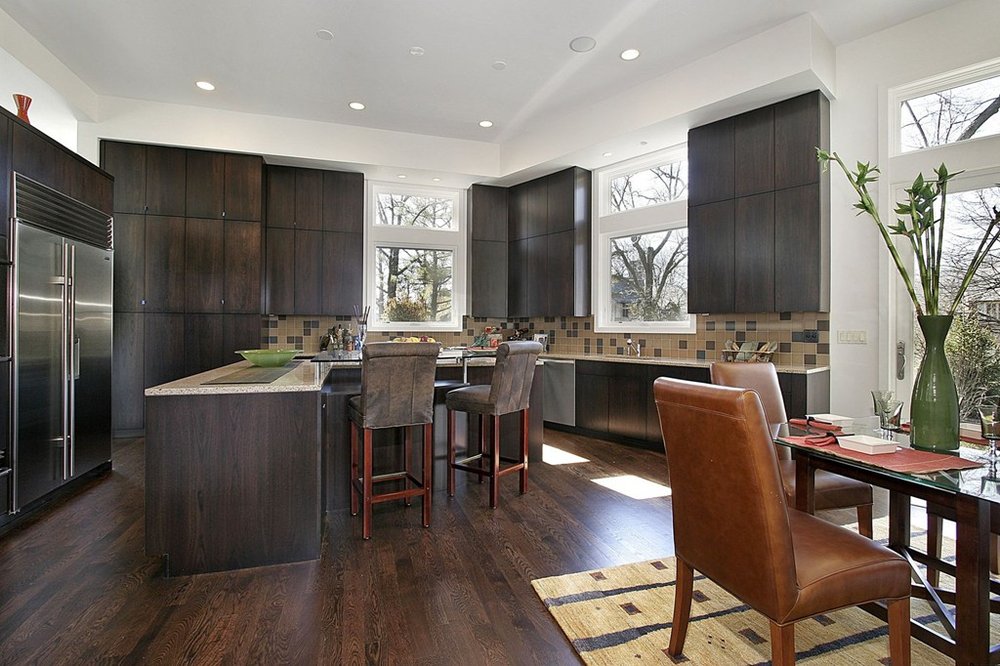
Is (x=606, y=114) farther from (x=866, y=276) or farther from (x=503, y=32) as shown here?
(x=866, y=276)

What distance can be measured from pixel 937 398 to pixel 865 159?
9.57 feet

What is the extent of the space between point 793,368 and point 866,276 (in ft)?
2.74

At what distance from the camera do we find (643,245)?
5.71 m

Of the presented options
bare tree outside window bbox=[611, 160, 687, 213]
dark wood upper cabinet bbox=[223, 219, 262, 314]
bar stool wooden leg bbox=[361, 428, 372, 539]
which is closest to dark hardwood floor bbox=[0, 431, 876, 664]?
bar stool wooden leg bbox=[361, 428, 372, 539]

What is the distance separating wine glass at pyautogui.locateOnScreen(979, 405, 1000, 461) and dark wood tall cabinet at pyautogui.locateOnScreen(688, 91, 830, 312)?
244cm

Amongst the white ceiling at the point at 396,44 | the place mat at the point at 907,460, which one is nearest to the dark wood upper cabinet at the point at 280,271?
the white ceiling at the point at 396,44

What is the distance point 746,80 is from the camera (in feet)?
13.1

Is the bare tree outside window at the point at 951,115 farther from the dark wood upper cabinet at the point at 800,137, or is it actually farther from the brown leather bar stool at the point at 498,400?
the brown leather bar stool at the point at 498,400

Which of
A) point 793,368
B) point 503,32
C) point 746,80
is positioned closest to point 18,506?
point 503,32

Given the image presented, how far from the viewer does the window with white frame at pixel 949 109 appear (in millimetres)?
3369

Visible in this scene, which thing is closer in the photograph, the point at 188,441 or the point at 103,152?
the point at 188,441

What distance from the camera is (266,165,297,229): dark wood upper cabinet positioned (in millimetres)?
5855

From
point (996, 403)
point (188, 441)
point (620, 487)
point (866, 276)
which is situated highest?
point (866, 276)

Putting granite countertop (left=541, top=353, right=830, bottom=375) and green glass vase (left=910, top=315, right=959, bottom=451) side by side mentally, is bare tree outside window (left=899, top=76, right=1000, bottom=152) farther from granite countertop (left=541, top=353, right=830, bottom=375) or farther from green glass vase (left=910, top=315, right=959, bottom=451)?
green glass vase (left=910, top=315, right=959, bottom=451)
